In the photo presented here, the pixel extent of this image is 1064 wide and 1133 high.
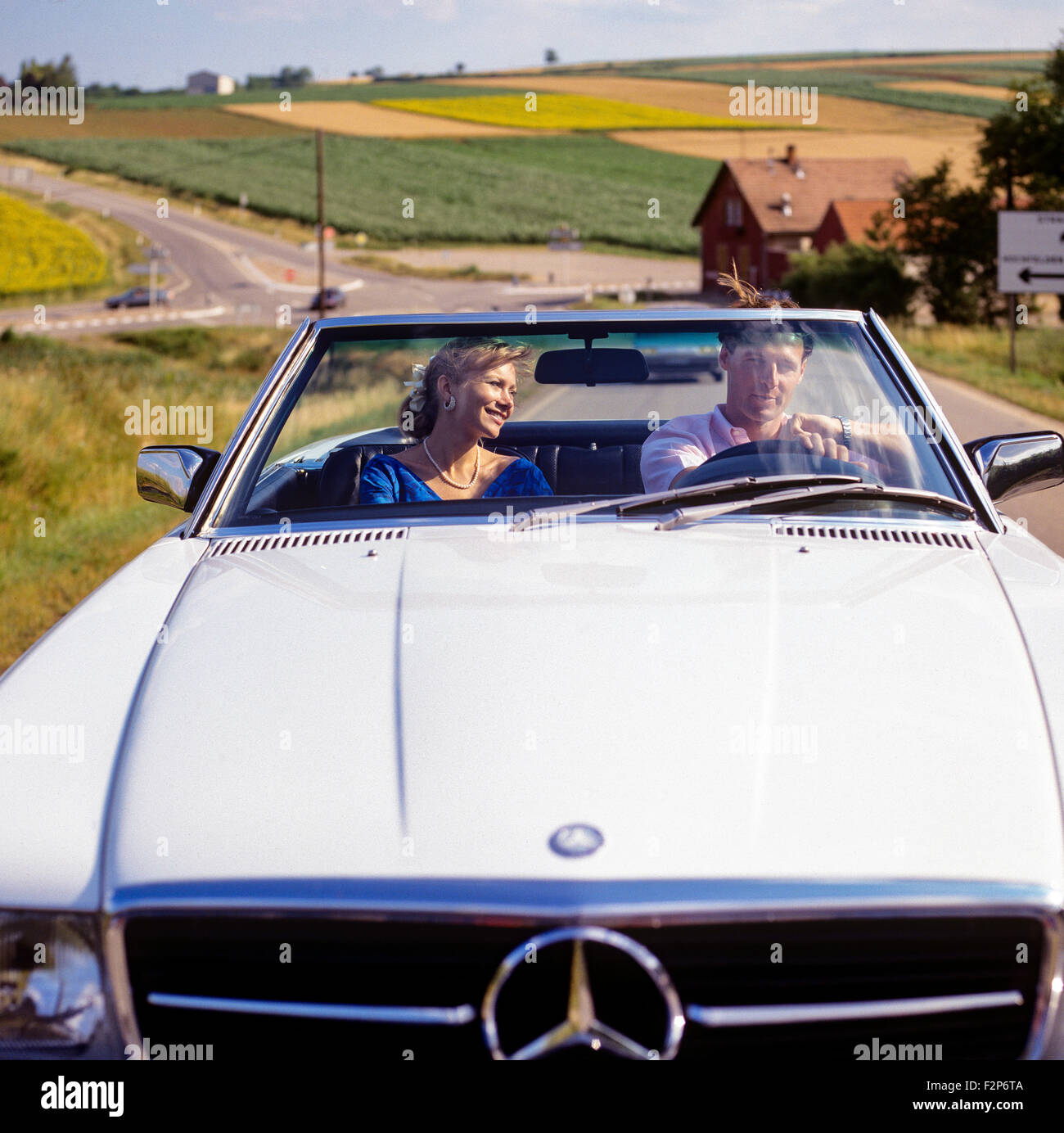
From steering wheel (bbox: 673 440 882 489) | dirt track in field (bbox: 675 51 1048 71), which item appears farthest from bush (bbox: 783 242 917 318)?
steering wheel (bbox: 673 440 882 489)

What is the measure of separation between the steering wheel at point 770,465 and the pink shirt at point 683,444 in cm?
20

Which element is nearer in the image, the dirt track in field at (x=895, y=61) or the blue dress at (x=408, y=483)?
the blue dress at (x=408, y=483)

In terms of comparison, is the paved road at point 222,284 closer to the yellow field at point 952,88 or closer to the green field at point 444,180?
the green field at point 444,180

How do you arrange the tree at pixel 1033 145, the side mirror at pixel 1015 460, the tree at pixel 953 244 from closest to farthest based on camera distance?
the side mirror at pixel 1015 460 → the tree at pixel 1033 145 → the tree at pixel 953 244

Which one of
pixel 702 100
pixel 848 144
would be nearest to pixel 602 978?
pixel 848 144

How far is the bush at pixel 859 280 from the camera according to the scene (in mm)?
45969

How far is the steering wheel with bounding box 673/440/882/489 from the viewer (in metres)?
2.96

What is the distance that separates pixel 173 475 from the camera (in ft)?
11.0

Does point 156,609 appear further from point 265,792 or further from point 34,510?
point 34,510

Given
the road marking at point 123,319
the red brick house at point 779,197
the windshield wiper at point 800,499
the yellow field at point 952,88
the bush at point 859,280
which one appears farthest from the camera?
the yellow field at point 952,88

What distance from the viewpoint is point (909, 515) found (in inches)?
112

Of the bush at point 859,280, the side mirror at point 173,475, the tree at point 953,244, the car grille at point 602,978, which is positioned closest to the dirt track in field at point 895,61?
the bush at point 859,280

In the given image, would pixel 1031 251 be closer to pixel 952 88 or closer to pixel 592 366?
pixel 592 366

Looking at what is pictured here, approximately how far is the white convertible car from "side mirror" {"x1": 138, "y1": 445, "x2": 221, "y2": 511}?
64 centimetres
